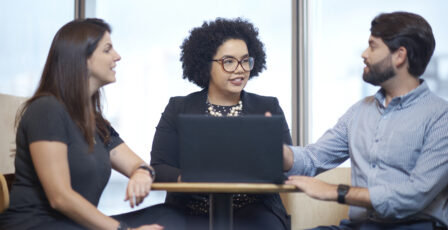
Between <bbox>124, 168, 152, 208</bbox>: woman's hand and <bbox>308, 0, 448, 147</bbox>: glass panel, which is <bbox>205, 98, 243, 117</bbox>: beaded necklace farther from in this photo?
<bbox>308, 0, 448, 147</bbox>: glass panel

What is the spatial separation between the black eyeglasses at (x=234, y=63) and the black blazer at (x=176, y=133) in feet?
0.51

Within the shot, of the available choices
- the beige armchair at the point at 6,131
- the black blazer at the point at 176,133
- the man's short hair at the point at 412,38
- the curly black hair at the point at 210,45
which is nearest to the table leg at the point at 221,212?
the black blazer at the point at 176,133

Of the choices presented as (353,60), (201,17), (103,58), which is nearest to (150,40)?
(201,17)

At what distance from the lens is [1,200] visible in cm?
188

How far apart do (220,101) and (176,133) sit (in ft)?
0.96

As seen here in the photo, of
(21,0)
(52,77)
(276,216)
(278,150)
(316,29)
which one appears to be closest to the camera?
(278,150)

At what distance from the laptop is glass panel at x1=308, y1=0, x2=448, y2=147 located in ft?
7.38

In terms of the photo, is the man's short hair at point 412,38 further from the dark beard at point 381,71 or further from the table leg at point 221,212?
the table leg at point 221,212

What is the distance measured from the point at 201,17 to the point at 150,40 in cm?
45

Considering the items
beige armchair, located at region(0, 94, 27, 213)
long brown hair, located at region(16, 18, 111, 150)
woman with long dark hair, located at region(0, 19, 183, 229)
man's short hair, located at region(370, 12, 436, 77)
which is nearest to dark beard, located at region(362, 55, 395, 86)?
man's short hair, located at region(370, 12, 436, 77)

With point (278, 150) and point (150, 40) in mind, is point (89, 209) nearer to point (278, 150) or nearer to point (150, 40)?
point (278, 150)

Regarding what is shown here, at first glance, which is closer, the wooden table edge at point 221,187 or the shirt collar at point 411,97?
the wooden table edge at point 221,187

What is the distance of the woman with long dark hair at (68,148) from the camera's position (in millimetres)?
1857

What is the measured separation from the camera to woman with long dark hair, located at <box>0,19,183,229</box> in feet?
6.09
